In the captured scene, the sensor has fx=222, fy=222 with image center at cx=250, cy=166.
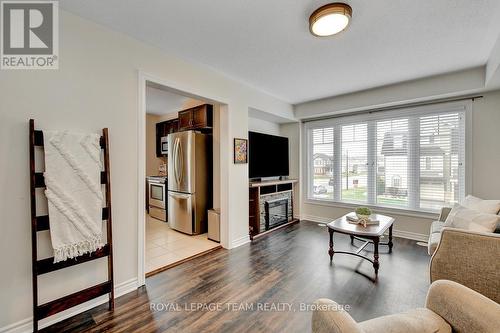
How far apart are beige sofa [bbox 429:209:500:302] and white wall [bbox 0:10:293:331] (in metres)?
2.62

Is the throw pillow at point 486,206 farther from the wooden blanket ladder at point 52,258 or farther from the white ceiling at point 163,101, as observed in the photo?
the white ceiling at point 163,101

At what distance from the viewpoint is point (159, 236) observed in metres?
→ 3.89

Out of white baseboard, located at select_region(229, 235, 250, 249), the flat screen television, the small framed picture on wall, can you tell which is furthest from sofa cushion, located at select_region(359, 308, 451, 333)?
the flat screen television

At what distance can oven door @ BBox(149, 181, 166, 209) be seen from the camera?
4883mm

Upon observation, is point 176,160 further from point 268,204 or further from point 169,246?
point 268,204

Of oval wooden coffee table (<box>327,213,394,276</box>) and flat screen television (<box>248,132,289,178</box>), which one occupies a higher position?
flat screen television (<box>248,132,289,178</box>)

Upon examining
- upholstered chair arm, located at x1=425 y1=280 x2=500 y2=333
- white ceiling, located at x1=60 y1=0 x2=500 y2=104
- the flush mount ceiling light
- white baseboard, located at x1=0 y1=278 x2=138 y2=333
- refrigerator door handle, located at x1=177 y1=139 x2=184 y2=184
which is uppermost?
white ceiling, located at x1=60 y1=0 x2=500 y2=104

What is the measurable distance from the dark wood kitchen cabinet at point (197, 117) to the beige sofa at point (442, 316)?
3508 mm

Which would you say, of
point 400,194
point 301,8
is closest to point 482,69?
point 400,194

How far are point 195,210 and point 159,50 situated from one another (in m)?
2.52

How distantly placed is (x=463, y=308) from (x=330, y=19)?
2101 millimetres

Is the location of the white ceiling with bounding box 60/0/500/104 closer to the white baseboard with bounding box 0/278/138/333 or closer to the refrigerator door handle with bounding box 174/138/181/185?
the refrigerator door handle with bounding box 174/138/181/185

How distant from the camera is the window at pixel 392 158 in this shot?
3502mm

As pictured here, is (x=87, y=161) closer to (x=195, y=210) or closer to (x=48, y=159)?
(x=48, y=159)
